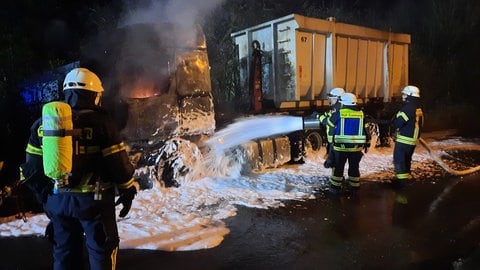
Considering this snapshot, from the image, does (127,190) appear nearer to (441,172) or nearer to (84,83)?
(84,83)

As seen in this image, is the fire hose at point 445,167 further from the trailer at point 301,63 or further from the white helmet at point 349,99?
the trailer at point 301,63

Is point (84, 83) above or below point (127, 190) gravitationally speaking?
above

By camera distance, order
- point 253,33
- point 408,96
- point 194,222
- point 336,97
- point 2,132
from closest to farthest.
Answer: point 194,222 → point 408,96 → point 336,97 → point 2,132 → point 253,33

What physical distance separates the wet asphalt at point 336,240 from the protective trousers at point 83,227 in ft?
3.24

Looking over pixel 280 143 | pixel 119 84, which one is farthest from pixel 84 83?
pixel 280 143

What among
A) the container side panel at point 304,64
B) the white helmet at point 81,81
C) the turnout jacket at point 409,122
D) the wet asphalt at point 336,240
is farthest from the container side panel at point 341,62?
the white helmet at point 81,81

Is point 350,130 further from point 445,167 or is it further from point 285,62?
point 285,62

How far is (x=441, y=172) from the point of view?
790cm

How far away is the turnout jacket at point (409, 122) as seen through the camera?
6.51 m

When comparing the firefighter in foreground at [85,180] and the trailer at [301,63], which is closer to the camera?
the firefighter in foreground at [85,180]

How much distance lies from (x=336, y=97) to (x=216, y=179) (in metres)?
2.60

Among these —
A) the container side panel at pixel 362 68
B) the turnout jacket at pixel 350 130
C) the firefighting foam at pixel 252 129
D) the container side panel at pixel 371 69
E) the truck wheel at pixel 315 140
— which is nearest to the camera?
the turnout jacket at pixel 350 130

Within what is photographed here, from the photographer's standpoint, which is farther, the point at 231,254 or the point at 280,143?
the point at 280,143

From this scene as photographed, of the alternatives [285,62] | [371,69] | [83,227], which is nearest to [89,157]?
[83,227]
